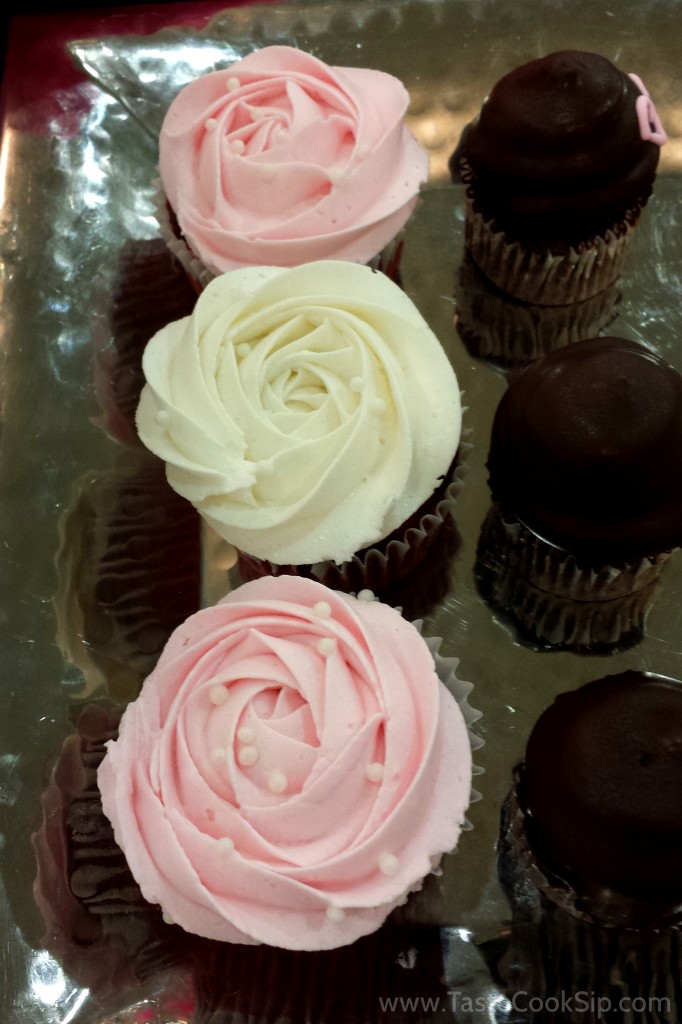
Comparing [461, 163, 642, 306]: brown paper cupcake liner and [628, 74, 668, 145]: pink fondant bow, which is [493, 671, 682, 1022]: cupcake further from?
[628, 74, 668, 145]: pink fondant bow

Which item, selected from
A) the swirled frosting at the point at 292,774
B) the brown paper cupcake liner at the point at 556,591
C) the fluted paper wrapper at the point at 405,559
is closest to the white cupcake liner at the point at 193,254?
the fluted paper wrapper at the point at 405,559

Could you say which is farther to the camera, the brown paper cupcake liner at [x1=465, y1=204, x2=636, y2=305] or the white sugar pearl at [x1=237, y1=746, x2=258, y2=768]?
the brown paper cupcake liner at [x1=465, y1=204, x2=636, y2=305]

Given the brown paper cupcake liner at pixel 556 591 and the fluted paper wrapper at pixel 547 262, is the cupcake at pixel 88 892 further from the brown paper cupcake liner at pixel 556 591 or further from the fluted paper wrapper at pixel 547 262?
the fluted paper wrapper at pixel 547 262

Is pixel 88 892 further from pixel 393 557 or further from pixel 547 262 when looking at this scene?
pixel 547 262

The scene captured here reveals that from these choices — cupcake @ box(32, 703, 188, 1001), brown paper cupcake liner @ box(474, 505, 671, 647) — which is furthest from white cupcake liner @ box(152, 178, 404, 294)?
cupcake @ box(32, 703, 188, 1001)

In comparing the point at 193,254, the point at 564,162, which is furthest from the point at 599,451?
the point at 193,254

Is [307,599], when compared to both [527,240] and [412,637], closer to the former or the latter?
[412,637]
